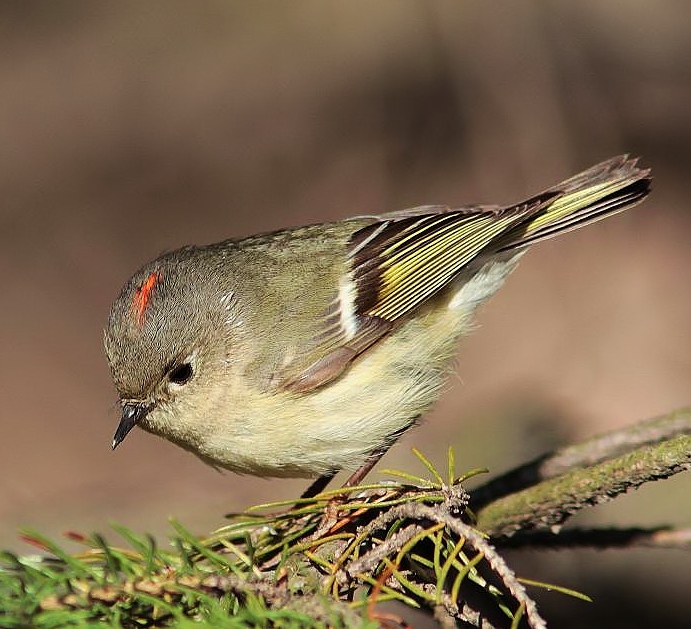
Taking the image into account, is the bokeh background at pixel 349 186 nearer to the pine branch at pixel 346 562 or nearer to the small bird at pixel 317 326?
the small bird at pixel 317 326

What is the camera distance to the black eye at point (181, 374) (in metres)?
2.11

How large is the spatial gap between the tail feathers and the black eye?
85 centimetres

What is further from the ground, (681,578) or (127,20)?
(127,20)

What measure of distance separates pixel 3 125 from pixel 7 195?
1.74ft

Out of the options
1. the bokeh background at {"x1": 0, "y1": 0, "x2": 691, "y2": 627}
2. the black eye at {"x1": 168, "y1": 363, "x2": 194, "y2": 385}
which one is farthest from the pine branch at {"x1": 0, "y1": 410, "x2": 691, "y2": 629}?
the bokeh background at {"x1": 0, "y1": 0, "x2": 691, "y2": 627}

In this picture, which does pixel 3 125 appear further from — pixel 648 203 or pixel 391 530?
pixel 391 530

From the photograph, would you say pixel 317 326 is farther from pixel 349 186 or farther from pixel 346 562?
pixel 349 186

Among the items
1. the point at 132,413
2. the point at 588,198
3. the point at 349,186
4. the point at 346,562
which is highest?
the point at 349,186

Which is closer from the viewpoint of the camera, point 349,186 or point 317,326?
point 317,326

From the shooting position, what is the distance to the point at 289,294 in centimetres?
232

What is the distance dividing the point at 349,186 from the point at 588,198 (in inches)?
122

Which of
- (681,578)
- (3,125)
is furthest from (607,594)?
(3,125)

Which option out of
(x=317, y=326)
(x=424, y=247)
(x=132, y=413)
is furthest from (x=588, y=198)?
(x=132, y=413)

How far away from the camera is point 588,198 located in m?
2.36
